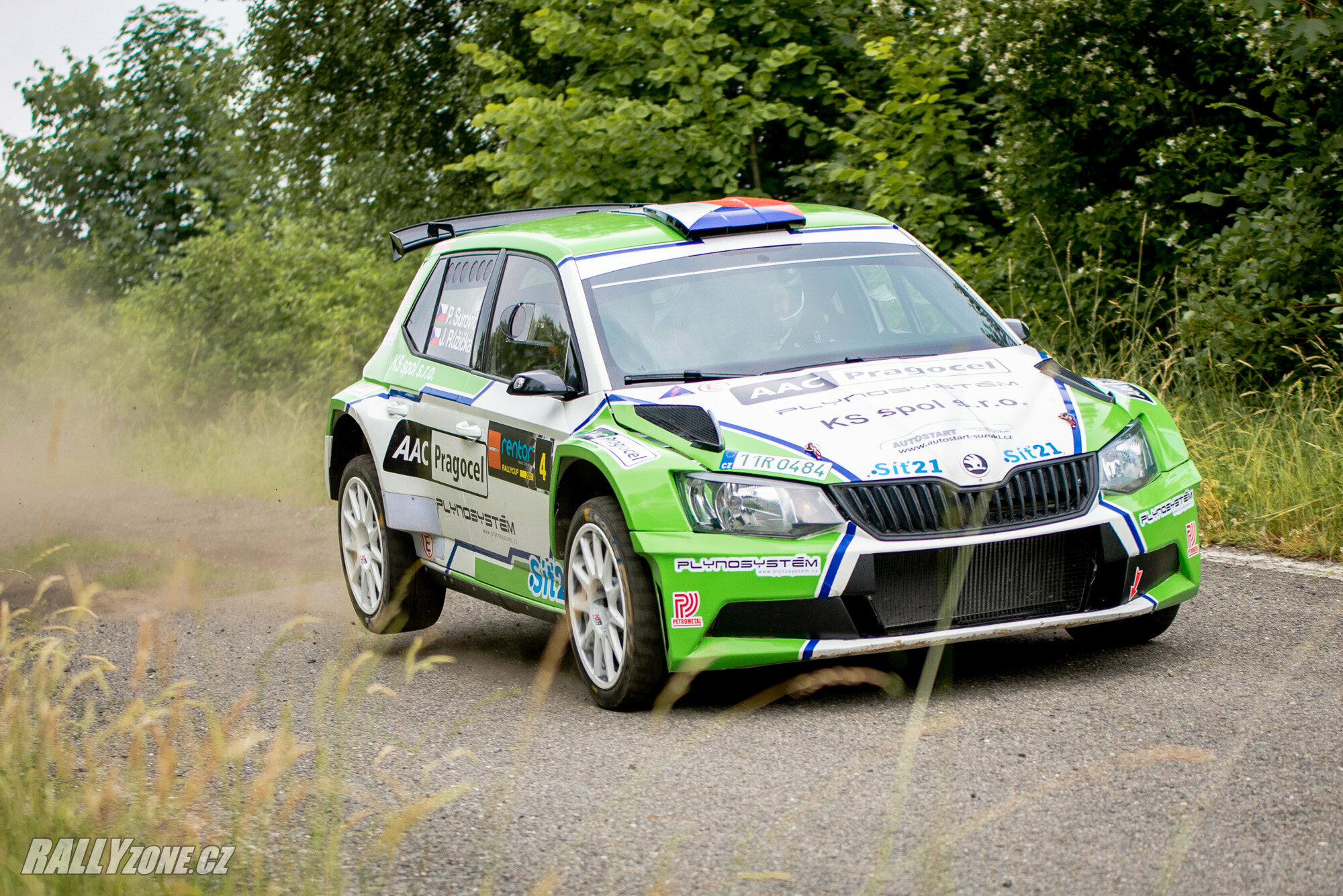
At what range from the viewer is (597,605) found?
19.6 ft

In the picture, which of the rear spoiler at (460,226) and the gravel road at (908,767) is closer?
the gravel road at (908,767)

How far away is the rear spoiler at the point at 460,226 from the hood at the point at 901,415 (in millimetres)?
2304

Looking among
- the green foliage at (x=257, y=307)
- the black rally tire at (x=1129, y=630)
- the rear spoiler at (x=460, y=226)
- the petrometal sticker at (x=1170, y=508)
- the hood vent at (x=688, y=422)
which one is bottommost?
the green foliage at (x=257, y=307)

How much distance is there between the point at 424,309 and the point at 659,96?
758 cm

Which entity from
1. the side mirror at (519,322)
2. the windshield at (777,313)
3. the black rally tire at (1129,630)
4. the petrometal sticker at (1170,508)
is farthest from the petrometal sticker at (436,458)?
the petrometal sticker at (1170,508)

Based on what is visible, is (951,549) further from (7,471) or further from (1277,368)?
(7,471)

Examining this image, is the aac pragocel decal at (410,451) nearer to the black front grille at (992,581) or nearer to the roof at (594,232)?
the roof at (594,232)

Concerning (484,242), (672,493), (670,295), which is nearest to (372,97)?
(484,242)

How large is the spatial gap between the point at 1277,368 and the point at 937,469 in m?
6.14

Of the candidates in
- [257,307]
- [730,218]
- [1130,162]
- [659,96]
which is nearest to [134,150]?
[257,307]

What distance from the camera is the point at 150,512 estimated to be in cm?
1417

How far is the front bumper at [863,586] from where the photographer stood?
543cm

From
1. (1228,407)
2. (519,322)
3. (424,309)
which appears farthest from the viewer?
(1228,407)

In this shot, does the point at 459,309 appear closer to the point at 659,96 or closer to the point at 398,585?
the point at 398,585
